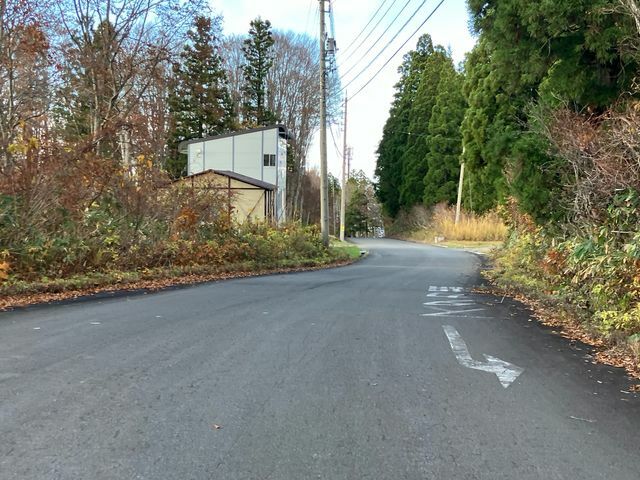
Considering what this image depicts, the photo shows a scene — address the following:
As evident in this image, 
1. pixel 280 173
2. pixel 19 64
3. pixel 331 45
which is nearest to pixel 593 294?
pixel 19 64

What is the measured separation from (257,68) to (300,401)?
4859cm

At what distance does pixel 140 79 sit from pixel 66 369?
742 inches

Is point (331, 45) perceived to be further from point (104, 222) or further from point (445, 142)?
point (445, 142)

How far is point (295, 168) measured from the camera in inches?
2106

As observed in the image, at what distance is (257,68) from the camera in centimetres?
4981

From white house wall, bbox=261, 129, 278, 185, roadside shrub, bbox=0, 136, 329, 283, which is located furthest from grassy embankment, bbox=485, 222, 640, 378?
white house wall, bbox=261, 129, 278, 185

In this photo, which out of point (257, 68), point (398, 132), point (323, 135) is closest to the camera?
point (323, 135)

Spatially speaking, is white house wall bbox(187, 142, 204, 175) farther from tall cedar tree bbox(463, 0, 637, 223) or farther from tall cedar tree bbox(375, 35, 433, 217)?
tall cedar tree bbox(463, 0, 637, 223)

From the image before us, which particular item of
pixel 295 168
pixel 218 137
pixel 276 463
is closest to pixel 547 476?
pixel 276 463

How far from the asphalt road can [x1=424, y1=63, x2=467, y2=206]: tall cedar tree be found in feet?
129

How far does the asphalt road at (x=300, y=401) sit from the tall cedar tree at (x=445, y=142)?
3938 cm

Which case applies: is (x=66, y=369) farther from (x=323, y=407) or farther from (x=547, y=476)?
(x=547, y=476)

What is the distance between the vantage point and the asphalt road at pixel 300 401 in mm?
3533

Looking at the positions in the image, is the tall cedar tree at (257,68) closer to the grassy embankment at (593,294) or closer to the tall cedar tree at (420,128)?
the tall cedar tree at (420,128)
